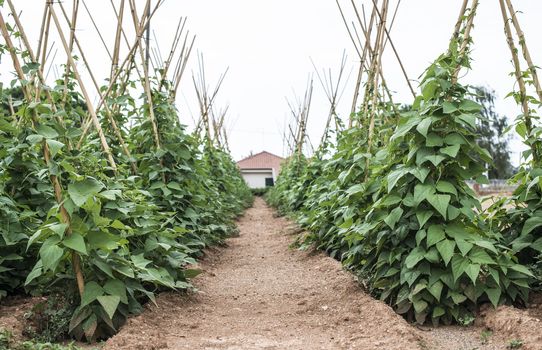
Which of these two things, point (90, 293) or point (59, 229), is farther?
point (90, 293)

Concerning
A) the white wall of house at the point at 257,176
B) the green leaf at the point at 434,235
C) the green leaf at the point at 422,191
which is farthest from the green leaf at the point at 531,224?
the white wall of house at the point at 257,176

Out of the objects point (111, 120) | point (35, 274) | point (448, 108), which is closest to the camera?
point (35, 274)

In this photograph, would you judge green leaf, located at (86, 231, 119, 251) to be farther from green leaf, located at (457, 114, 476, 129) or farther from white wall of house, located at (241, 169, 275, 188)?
white wall of house, located at (241, 169, 275, 188)

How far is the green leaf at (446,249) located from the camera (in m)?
3.67

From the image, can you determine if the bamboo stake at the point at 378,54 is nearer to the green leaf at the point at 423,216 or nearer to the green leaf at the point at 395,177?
the green leaf at the point at 395,177

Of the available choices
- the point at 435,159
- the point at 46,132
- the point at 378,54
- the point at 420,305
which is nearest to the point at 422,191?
the point at 435,159

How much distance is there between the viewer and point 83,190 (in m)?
3.47

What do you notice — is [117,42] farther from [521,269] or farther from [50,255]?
[521,269]

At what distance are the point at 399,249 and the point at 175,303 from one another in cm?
187

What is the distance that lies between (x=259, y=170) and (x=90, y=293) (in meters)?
55.8

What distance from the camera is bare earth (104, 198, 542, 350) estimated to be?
11.2 ft

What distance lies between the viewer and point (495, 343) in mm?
3342

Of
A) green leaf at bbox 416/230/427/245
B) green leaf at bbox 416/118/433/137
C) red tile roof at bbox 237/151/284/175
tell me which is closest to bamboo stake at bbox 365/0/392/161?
green leaf at bbox 416/118/433/137

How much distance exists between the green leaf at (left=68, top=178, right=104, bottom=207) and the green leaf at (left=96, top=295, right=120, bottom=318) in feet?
1.94
